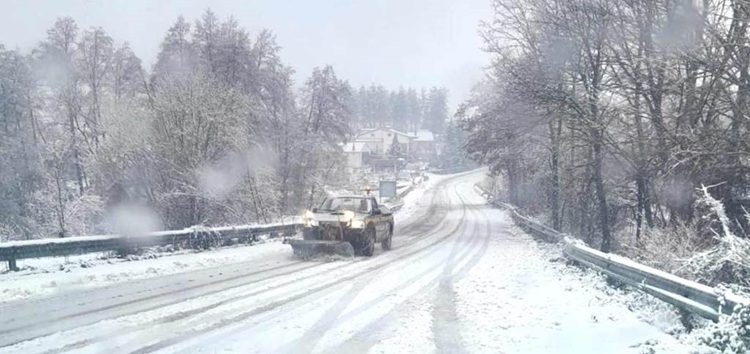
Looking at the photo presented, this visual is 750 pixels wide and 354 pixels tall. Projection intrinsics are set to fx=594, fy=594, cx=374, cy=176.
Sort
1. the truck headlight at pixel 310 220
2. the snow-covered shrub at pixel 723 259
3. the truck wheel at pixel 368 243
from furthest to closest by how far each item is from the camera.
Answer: the truck wheel at pixel 368 243 → the truck headlight at pixel 310 220 → the snow-covered shrub at pixel 723 259

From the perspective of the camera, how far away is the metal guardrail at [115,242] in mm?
12195

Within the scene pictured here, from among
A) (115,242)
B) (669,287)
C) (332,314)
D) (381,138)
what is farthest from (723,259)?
(381,138)

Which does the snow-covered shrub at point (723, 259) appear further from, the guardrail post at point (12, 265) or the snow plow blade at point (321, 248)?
the guardrail post at point (12, 265)

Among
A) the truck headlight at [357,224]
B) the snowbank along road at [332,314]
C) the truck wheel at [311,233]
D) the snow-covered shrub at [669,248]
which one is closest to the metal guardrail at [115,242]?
the snowbank along road at [332,314]

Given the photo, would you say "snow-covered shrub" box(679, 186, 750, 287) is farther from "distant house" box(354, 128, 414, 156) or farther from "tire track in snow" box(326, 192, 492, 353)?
"distant house" box(354, 128, 414, 156)

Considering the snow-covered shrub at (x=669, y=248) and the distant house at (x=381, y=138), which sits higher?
the distant house at (x=381, y=138)

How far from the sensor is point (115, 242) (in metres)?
14.7

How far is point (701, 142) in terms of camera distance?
499 inches

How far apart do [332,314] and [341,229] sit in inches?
322

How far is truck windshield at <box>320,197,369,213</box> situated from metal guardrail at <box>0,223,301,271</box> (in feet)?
10.9

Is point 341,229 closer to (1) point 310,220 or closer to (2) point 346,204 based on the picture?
(1) point 310,220

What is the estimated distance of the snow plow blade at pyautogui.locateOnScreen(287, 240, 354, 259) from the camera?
642 inches

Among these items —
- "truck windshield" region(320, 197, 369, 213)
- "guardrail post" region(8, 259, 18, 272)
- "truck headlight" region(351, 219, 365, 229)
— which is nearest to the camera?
"guardrail post" region(8, 259, 18, 272)

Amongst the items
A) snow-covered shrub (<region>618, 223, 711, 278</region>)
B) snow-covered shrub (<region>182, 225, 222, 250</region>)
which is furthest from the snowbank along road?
snow-covered shrub (<region>182, 225, 222, 250</region>)
